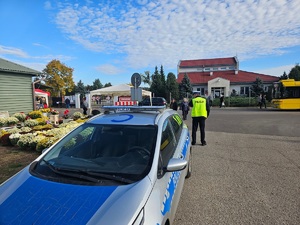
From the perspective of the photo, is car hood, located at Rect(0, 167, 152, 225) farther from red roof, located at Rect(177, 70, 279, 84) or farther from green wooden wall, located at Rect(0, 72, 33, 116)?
red roof, located at Rect(177, 70, 279, 84)

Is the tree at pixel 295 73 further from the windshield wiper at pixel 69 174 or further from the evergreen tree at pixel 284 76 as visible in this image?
the windshield wiper at pixel 69 174

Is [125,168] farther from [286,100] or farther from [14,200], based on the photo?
[286,100]

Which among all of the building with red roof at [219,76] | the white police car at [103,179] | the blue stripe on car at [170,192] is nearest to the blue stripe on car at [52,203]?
the white police car at [103,179]

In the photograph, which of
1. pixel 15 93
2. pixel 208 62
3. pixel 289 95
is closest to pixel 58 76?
pixel 208 62

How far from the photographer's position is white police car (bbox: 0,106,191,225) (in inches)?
71.2

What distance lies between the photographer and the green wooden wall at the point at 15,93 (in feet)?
46.0

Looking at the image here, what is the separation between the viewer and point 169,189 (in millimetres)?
2559

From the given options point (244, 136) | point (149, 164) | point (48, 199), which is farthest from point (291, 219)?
point (244, 136)

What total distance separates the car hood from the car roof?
1.11m

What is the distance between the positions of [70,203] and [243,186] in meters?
3.45

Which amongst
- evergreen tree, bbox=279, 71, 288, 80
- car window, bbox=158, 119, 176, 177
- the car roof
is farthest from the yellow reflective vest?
evergreen tree, bbox=279, 71, 288, 80

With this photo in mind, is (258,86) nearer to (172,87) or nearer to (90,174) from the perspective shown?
(172,87)

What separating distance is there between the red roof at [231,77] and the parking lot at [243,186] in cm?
4087

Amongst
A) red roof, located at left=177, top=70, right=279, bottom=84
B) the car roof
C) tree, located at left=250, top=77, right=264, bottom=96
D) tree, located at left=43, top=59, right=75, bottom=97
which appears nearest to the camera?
the car roof
